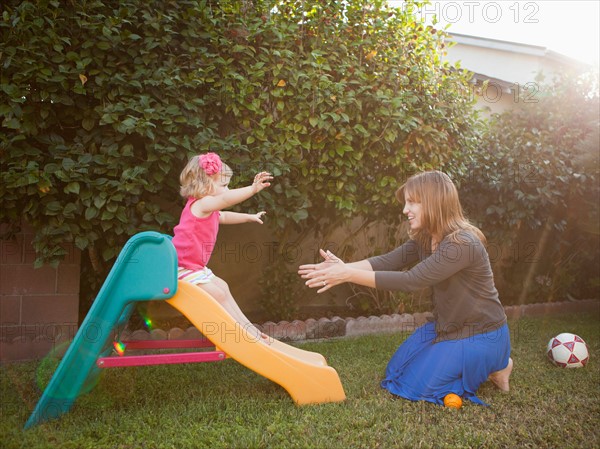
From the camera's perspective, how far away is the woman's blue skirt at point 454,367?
3072 mm

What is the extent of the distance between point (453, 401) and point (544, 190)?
340cm

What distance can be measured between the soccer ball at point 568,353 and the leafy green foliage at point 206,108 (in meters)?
1.85

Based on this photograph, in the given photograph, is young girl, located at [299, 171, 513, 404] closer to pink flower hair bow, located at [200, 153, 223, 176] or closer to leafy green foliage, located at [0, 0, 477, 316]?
pink flower hair bow, located at [200, 153, 223, 176]

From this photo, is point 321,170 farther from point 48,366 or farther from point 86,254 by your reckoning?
point 48,366

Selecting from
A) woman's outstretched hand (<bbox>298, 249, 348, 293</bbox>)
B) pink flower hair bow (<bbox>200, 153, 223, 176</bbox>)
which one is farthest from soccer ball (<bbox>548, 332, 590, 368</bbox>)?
pink flower hair bow (<bbox>200, 153, 223, 176</bbox>)

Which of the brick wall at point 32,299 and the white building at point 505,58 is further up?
the white building at point 505,58

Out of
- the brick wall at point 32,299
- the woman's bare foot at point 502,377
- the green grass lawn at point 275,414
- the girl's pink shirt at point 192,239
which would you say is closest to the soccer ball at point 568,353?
the green grass lawn at point 275,414

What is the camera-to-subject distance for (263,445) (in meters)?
2.40

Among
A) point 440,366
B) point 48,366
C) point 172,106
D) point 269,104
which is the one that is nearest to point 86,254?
point 48,366

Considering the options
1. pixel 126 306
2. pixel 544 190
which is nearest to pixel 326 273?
pixel 126 306

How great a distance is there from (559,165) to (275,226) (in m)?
3.46

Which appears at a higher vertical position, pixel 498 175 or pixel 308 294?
pixel 498 175

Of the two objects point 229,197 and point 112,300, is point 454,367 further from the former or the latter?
point 112,300

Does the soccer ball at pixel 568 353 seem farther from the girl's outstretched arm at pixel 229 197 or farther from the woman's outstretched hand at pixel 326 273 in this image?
the girl's outstretched arm at pixel 229 197
